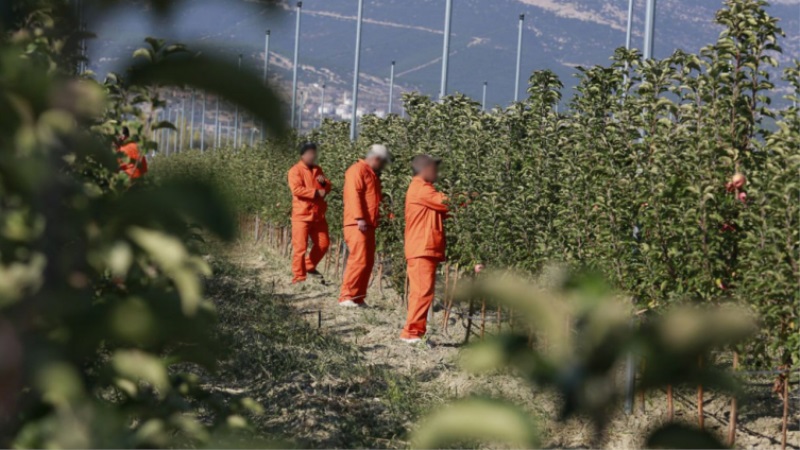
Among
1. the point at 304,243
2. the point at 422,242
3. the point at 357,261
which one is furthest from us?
the point at 304,243

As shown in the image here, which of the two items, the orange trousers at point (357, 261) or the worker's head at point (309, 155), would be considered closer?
the orange trousers at point (357, 261)

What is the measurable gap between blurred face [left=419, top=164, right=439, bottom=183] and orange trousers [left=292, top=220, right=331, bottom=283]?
15.1 feet

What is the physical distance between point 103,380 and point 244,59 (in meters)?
0.67

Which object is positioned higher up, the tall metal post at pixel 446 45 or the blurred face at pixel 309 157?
the tall metal post at pixel 446 45

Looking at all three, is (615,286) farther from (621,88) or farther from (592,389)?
(592,389)

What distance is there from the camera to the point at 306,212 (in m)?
13.7

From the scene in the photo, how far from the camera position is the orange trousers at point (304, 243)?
1368 cm

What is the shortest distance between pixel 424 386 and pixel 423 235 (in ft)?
6.11

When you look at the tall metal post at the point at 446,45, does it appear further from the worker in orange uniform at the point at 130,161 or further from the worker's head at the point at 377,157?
the worker in orange uniform at the point at 130,161

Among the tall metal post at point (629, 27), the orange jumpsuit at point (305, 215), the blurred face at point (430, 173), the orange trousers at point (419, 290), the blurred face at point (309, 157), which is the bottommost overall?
the orange trousers at point (419, 290)

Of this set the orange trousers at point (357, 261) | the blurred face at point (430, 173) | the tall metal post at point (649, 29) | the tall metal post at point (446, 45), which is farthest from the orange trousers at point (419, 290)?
the tall metal post at point (446, 45)

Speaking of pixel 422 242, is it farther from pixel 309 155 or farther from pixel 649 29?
pixel 309 155

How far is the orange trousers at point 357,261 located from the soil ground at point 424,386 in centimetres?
24

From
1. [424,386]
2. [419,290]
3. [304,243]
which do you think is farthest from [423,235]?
[304,243]
